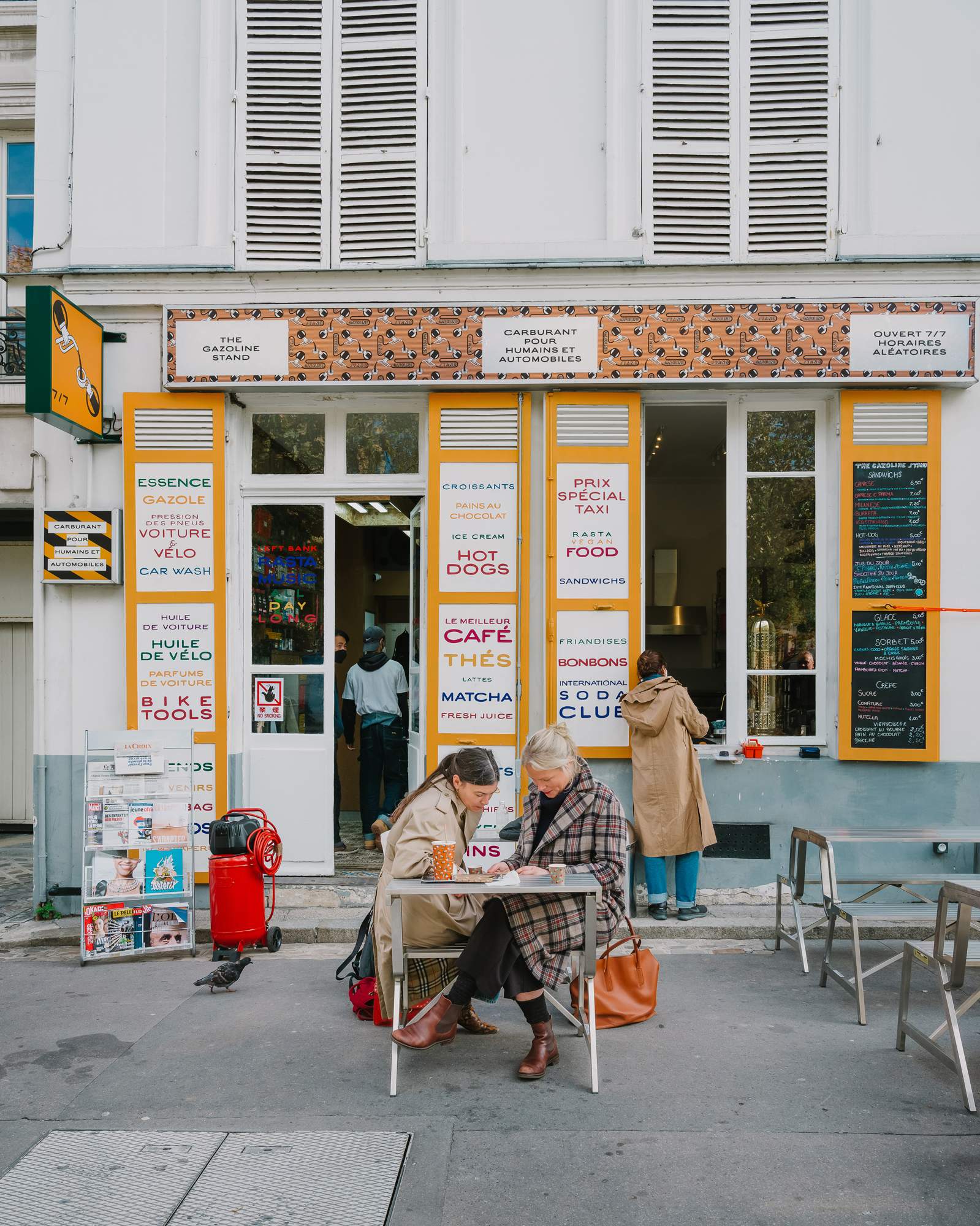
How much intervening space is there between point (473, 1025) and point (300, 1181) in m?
1.54

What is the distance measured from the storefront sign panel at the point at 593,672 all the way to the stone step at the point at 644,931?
1425 mm

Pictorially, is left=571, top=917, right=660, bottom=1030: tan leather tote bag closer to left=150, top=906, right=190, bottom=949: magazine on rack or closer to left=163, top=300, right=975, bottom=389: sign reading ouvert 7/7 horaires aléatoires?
left=150, top=906, right=190, bottom=949: magazine on rack

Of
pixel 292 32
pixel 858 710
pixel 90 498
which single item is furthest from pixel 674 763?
pixel 292 32

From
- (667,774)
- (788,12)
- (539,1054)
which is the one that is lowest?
(539,1054)

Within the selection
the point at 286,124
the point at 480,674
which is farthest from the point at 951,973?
the point at 286,124

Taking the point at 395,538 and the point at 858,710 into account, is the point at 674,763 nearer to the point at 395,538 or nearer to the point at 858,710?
the point at 858,710

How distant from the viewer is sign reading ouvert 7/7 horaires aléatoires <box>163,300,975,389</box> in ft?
23.3

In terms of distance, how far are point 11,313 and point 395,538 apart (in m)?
3.95

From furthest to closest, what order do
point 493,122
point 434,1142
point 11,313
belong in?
point 11,313, point 493,122, point 434,1142

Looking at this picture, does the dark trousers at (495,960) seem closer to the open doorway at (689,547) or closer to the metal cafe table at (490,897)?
the metal cafe table at (490,897)

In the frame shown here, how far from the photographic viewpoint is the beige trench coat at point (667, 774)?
6.82 meters

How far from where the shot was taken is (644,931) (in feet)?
22.1

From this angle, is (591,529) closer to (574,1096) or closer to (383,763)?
(383,763)

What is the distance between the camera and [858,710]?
23.5ft
